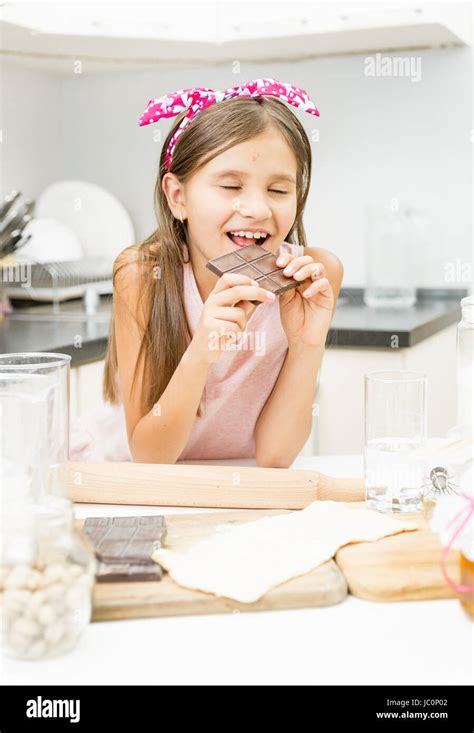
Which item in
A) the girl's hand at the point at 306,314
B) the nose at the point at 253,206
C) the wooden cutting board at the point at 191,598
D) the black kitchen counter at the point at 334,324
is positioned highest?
the nose at the point at 253,206


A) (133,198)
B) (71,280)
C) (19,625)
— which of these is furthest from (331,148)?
(19,625)

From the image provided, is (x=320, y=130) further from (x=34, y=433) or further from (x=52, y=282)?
(x=34, y=433)

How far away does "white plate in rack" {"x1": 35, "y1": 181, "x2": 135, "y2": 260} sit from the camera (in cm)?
286

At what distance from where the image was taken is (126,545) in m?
0.86

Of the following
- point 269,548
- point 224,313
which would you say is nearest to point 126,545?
point 269,548

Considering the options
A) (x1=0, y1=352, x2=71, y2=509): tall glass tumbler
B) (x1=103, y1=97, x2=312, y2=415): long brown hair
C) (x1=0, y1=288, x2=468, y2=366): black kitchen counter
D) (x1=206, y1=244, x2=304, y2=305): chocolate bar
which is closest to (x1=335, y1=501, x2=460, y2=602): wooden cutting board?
(x1=0, y1=352, x2=71, y2=509): tall glass tumbler

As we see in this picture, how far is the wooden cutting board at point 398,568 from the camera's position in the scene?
800 millimetres

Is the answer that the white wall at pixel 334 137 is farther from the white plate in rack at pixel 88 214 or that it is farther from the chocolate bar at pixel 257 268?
the chocolate bar at pixel 257 268

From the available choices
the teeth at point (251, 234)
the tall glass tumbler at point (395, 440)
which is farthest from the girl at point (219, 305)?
the tall glass tumbler at point (395, 440)

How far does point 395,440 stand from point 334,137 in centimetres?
193

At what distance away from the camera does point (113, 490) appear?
42.3 inches

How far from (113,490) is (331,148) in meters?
1.95

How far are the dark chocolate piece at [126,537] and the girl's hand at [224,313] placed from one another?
0.34 metres

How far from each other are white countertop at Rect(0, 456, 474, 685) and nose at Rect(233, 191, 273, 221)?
66 cm
